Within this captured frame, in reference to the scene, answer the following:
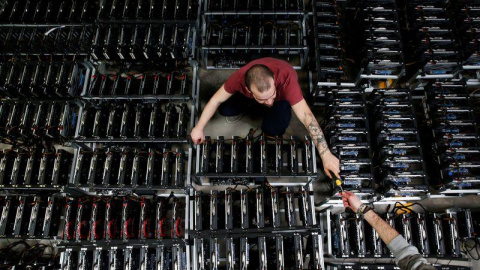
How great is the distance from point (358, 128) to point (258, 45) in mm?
1762

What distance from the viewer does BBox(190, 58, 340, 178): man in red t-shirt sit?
8.63 feet

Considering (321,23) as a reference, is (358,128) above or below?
below

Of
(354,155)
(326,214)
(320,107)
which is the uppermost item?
(320,107)

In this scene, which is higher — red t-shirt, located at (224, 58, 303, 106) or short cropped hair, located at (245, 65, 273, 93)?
red t-shirt, located at (224, 58, 303, 106)

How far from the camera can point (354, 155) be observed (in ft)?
12.8

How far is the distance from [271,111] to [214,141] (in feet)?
2.65

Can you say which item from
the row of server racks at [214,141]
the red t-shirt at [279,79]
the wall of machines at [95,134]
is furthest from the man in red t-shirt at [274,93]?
the wall of machines at [95,134]

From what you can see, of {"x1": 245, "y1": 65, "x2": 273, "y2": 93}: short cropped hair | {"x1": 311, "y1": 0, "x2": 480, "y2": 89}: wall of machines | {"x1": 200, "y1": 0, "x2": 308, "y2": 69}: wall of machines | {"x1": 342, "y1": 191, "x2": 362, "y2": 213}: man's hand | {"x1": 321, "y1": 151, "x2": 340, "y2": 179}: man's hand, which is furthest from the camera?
{"x1": 200, "y1": 0, "x2": 308, "y2": 69}: wall of machines

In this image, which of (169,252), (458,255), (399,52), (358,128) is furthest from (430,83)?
(169,252)

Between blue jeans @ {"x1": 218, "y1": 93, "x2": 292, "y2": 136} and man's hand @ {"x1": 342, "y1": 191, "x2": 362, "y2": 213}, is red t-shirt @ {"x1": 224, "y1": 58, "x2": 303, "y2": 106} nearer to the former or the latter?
blue jeans @ {"x1": 218, "y1": 93, "x2": 292, "y2": 136}

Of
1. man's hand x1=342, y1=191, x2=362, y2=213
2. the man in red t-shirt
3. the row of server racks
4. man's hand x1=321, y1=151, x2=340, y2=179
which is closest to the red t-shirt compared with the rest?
the man in red t-shirt

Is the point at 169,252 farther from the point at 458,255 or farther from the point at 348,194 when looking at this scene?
the point at 458,255

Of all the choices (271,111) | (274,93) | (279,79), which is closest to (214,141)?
(271,111)

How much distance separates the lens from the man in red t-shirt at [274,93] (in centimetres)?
263
